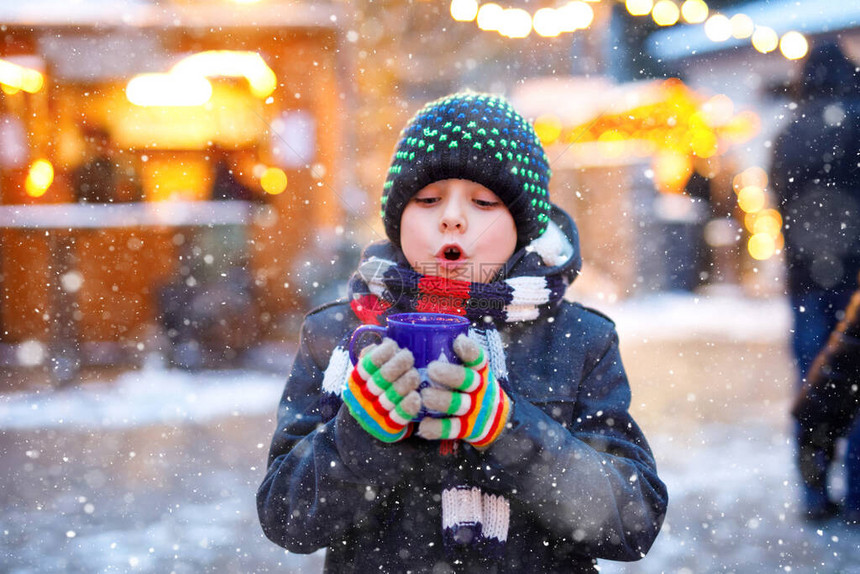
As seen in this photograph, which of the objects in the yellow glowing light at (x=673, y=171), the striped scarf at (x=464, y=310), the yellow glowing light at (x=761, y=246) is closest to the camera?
the striped scarf at (x=464, y=310)

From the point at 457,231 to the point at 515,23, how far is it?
27.4ft

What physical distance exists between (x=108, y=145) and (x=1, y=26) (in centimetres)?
139

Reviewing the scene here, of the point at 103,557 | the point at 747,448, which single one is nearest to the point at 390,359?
the point at 103,557

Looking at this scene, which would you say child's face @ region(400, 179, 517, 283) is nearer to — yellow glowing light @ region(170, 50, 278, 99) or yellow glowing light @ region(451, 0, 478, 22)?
yellow glowing light @ region(170, 50, 278, 99)

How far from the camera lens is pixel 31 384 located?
639cm

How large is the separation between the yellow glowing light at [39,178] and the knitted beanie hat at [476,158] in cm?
688

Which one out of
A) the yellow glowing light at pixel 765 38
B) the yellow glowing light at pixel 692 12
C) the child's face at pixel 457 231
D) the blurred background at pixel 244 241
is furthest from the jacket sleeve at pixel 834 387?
the yellow glowing light at pixel 765 38

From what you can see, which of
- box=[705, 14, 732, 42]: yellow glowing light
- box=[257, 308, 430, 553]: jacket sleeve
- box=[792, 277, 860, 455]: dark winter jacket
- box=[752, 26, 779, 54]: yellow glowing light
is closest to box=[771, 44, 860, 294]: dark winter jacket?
box=[792, 277, 860, 455]: dark winter jacket

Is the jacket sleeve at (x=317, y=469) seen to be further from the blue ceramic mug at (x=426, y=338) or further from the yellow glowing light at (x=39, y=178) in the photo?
the yellow glowing light at (x=39, y=178)

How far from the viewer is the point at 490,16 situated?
9.04 m

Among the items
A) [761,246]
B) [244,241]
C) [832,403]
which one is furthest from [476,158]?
[761,246]

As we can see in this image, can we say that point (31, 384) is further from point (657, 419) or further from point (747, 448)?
point (747, 448)

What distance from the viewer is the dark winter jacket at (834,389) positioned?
2810 mm

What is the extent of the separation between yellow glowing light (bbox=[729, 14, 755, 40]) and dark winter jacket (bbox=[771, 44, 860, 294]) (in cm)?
645
